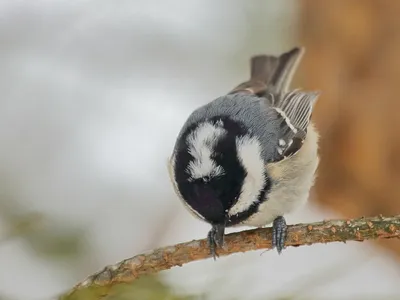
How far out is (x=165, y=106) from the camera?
153 cm

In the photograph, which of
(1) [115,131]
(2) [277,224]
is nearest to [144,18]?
(1) [115,131]

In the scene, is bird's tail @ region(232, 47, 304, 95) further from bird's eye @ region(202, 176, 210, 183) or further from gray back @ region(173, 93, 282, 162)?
bird's eye @ region(202, 176, 210, 183)

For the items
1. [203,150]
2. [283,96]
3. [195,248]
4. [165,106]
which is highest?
[165,106]

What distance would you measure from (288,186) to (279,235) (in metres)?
0.11

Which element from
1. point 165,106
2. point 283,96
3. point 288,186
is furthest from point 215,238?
point 165,106

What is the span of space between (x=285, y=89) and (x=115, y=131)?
50 centimetres

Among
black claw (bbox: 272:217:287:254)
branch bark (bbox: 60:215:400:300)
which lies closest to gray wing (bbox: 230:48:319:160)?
black claw (bbox: 272:217:287:254)

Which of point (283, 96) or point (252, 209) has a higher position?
point (283, 96)

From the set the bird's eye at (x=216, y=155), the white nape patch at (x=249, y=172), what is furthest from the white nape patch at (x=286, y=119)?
the bird's eye at (x=216, y=155)

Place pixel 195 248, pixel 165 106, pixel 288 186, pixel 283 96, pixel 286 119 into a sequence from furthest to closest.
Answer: pixel 165 106 < pixel 283 96 < pixel 286 119 < pixel 288 186 < pixel 195 248

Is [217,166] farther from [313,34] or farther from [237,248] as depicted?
[313,34]

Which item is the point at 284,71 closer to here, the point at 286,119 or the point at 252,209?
the point at 286,119

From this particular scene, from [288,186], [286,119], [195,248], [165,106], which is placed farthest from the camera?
[165,106]

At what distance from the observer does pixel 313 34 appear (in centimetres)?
151
